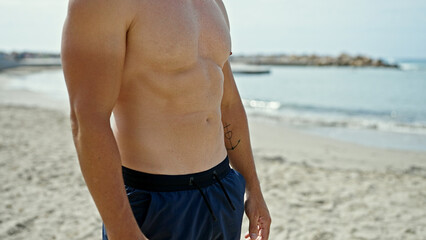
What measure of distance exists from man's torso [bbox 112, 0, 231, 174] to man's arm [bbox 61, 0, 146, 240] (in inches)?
3.4

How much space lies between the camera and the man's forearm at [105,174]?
0.94m

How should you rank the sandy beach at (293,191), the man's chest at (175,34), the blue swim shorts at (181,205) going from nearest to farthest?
the man's chest at (175,34)
the blue swim shorts at (181,205)
the sandy beach at (293,191)

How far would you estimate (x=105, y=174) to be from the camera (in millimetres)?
954

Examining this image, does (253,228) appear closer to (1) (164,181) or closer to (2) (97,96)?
(1) (164,181)

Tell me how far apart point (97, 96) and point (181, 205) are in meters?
0.41

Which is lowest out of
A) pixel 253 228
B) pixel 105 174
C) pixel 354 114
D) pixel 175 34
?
pixel 354 114

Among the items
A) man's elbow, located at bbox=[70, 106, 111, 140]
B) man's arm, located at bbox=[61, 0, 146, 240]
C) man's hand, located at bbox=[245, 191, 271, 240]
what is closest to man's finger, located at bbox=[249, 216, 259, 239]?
man's hand, located at bbox=[245, 191, 271, 240]

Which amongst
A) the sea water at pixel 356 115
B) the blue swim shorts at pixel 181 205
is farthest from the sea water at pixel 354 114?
the blue swim shorts at pixel 181 205

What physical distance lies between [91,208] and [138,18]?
145 inches

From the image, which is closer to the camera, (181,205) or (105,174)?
(105,174)

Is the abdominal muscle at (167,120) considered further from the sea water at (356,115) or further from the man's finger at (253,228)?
the sea water at (356,115)

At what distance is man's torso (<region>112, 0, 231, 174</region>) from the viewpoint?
3.49 feet

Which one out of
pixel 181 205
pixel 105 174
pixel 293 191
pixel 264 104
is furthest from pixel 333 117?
pixel 105 174

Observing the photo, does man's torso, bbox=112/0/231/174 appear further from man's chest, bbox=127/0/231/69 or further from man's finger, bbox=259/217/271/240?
man's finger, bbox=259/217/271/240
